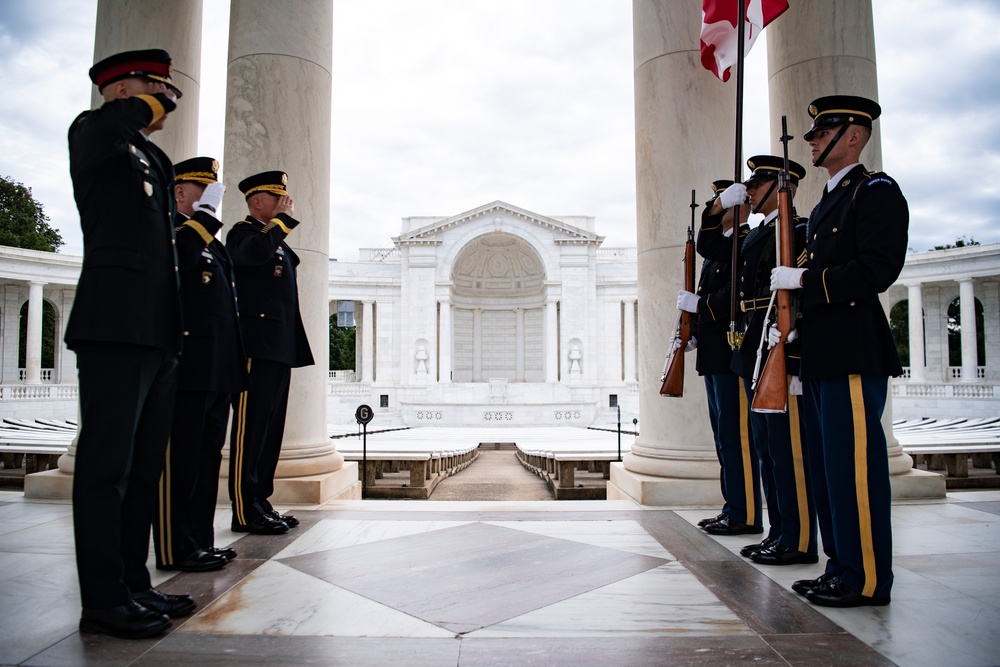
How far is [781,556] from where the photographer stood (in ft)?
17.2

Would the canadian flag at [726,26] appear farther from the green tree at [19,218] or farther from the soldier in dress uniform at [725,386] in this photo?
the green tree at [19,218]

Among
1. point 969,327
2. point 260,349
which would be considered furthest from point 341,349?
point 260,349

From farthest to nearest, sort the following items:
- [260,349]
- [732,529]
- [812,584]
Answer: [260,349] → [732,529] → [812,584]

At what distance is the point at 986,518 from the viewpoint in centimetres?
692

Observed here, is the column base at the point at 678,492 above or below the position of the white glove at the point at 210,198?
below

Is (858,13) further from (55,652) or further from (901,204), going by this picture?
(55,652)

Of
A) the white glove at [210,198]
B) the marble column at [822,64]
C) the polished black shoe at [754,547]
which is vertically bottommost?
the polished black shoe at [754,547]

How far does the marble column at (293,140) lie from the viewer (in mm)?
8430

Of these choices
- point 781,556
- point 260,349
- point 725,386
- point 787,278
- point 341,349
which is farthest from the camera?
point 341,349

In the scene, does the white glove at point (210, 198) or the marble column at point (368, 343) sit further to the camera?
the marble column at point (368, 343)

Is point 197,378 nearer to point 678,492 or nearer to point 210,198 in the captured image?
point 210,198

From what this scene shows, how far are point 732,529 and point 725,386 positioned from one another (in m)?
1.41

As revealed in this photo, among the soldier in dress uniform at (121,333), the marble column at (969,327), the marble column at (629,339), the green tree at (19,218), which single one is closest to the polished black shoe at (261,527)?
the soldier in dress uniform at (121,333)

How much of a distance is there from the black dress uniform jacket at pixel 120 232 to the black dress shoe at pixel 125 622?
1.58 meters
